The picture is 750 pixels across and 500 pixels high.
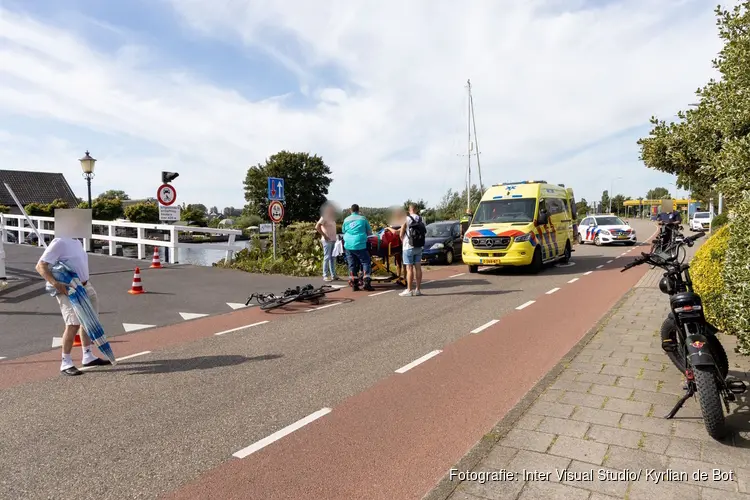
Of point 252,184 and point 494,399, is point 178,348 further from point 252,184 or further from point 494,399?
point 252,184

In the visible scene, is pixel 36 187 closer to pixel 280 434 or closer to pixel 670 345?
pixel 280 434

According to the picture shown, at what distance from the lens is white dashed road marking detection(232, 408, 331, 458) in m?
3.48

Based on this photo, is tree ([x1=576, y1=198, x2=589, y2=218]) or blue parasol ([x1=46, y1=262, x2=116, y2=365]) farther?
tree ([x1=576, y1=198, x2=589, y2=218])

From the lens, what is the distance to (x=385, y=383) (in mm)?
4887

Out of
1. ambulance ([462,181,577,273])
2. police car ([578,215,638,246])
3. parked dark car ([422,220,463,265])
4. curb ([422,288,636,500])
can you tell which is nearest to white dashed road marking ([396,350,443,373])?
curb ([422,288,636,500])

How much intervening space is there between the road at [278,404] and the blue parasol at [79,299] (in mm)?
430

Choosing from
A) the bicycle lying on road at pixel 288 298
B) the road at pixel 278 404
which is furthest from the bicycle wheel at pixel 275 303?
the road at pixel 278 404

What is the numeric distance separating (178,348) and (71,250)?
A: 175 centimetres

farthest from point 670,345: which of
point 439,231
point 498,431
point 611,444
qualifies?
point 439,231

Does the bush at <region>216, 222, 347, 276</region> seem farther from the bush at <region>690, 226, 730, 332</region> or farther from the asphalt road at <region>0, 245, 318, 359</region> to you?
the bush at <region>690, 226, 730, 332</region>

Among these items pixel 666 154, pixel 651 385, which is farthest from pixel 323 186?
pixel 651 385

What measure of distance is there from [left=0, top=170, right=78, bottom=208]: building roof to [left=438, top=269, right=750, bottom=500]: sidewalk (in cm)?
5902

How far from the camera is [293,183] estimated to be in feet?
200

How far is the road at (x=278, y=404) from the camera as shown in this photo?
3.15m
